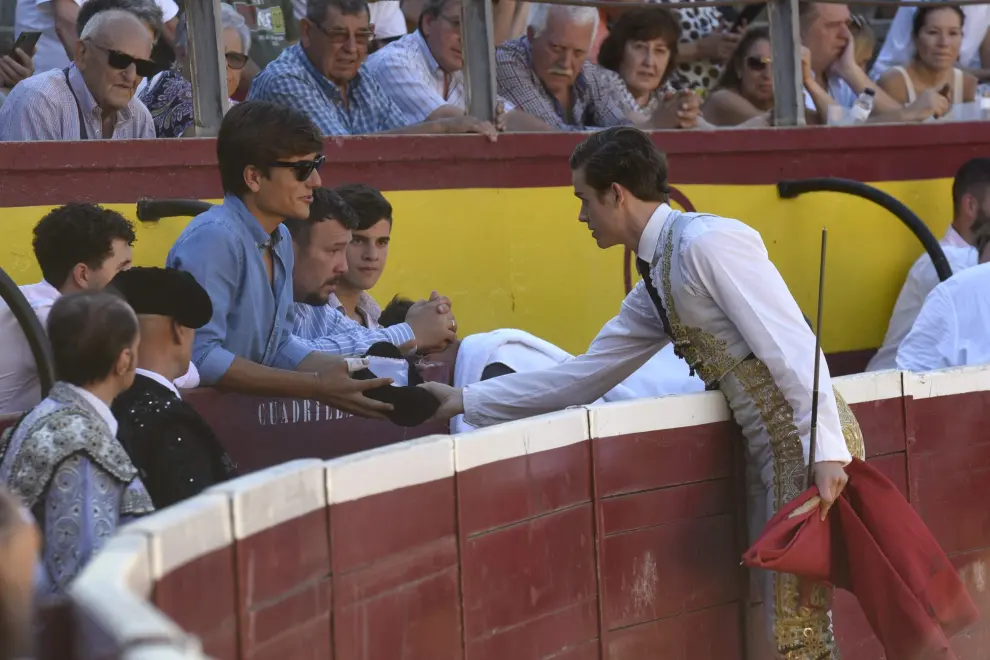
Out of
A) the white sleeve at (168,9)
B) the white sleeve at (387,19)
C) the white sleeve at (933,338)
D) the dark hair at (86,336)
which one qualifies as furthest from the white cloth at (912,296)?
the dark hair at (86,336)

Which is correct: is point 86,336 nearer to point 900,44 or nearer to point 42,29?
point 42,29

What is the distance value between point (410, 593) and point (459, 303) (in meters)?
2.86

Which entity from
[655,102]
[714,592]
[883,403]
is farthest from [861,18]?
[714,592]

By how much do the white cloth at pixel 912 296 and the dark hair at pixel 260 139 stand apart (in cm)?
369

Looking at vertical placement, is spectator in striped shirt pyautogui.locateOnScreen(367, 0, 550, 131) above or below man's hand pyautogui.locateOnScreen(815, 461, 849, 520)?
above

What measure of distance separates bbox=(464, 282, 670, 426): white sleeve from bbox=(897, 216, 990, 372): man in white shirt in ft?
6.05

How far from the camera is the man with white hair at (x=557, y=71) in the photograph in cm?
598

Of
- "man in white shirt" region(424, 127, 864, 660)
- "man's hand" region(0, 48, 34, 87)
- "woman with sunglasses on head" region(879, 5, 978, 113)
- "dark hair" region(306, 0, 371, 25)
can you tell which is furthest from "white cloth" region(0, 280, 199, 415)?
"woman with sunglasses on head" region(879, 5, 978, 113)

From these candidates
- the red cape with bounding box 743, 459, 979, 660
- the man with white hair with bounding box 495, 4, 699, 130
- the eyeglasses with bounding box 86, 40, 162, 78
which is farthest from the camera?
the man with white hair with bounding box 495, 4, 699, 130

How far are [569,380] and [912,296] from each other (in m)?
3.33

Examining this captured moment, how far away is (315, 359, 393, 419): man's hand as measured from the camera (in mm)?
3947

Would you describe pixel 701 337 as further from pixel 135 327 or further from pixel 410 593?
pixel 135 327

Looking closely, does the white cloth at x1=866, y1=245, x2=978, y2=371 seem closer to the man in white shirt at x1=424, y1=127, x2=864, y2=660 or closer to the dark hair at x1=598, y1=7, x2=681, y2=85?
the dark hair at x1=598, y1=7, x2=681, y2=85

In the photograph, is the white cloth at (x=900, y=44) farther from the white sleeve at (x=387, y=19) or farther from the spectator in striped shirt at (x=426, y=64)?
the spectator in striped shirt at (x=426, y=64)
